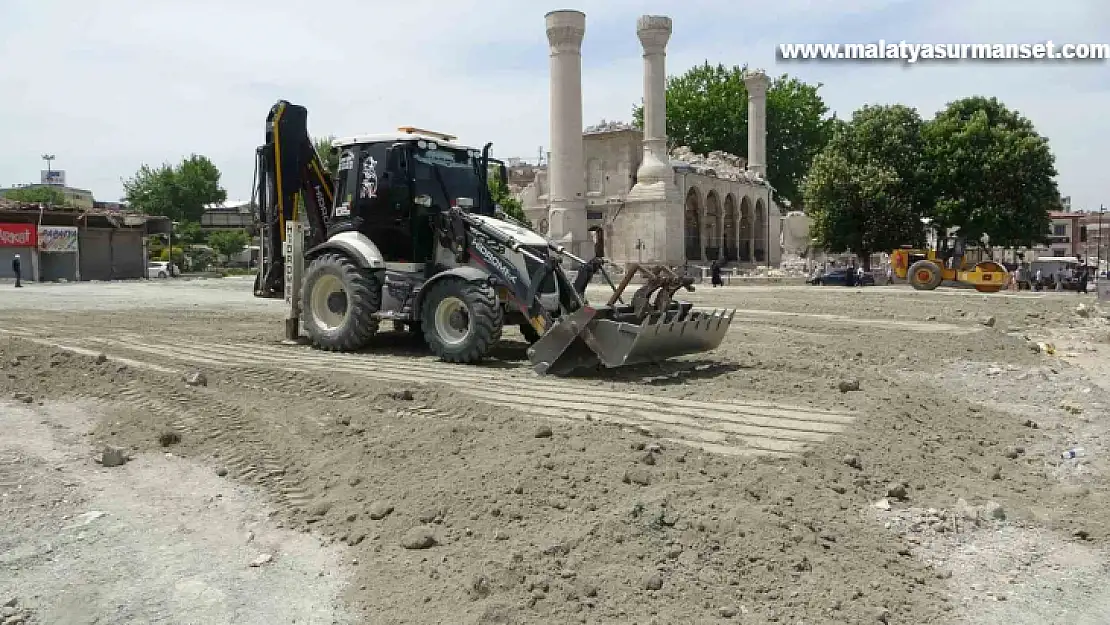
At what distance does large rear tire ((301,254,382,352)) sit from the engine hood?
5.43 ft

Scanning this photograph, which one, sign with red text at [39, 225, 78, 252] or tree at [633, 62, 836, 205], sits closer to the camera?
sign with red text at [39, 225, 78, 252]

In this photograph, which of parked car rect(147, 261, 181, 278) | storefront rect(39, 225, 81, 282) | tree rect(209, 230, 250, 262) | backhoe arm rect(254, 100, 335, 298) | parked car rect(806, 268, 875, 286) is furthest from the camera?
tree rect(209, 230, 250, 262)

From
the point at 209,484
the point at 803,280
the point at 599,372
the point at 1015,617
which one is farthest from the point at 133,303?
the point at 803,280

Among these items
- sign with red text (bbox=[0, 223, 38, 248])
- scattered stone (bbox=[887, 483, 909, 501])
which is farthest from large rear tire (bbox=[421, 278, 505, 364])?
sign with red text (bbox=[0, 223, 38, 248])

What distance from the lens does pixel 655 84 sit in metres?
39.9

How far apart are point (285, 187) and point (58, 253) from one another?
31688 mm

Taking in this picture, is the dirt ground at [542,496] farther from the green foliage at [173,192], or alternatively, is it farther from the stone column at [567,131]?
the green foliage at [173,192]

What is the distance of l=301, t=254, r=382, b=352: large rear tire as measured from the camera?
429 inches

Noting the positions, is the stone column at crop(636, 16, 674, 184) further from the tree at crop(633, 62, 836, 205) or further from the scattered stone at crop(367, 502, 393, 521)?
the scattered stone at crop(367, 502, 393, 521)

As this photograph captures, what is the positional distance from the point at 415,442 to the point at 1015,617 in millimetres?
3810

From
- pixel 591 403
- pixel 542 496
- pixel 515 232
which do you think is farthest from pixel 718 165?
pixel 542 496

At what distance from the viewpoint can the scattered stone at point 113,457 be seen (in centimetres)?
627

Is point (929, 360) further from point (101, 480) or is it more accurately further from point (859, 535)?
point (101, 480)

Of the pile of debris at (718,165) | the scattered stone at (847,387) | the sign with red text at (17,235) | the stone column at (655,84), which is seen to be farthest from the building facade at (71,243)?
the scattered stone at (847,387)
